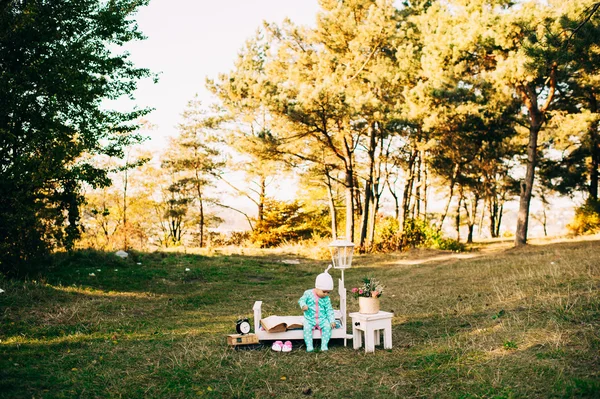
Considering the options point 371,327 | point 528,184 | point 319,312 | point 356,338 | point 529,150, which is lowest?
point 356,338

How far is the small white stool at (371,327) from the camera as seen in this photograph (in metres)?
5.30

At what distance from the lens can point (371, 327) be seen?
531cm

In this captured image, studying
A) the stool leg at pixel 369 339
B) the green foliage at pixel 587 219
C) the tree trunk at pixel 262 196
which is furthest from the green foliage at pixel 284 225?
the stool leg at pixel 369 339

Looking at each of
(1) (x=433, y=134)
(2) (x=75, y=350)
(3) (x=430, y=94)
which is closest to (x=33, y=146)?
(2) (x=75, y=350)

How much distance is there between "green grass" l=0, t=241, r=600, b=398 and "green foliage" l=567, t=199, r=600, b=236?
1177 cm

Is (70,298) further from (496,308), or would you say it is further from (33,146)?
(496,308)

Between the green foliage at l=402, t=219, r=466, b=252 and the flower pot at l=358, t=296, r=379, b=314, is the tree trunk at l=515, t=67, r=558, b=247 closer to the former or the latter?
the green foliage at l=402, t=219, r=466, b=252

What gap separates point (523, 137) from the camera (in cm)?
2481

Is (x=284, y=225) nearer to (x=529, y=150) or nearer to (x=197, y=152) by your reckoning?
(x=197, y=152)

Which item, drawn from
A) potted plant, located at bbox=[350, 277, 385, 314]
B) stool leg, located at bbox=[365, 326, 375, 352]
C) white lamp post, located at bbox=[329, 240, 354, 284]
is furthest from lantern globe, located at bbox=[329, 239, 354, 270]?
stool leg, located at bbox=[365, 326, 375, 352]

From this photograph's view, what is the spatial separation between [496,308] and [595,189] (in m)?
19.2

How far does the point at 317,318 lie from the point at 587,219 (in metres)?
18.7

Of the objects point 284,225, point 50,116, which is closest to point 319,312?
point 50,116

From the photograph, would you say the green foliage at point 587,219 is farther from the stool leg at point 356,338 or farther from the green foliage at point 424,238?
the stool leg at point 356,338
